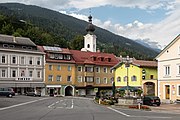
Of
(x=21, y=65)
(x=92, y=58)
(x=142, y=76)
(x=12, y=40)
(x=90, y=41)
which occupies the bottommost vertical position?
(x=142, y=76)

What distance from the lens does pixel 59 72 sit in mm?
91250

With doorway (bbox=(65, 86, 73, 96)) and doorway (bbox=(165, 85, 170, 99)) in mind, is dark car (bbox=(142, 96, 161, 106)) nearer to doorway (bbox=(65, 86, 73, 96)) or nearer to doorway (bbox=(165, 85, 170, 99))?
doorway (bbox=(165, 85, 170, 99))

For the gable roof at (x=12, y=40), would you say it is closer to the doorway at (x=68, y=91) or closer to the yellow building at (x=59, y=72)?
the yellow building at (x=59, y=72)

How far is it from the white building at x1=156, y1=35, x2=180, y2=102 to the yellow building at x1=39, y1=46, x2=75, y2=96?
1478 inches

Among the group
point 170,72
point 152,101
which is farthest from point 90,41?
point 152,101

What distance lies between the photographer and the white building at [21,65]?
3157 inches

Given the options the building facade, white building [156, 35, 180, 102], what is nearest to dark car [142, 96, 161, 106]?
white building [156, 35, 180, 102]

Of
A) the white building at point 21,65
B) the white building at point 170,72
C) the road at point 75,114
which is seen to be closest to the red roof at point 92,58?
the white building at point 21,65

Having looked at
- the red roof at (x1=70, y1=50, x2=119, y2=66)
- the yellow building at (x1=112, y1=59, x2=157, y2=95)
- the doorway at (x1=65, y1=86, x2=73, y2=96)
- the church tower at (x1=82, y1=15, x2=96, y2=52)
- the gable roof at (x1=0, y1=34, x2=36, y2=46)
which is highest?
the church tower at (x1=82, y1=15, x2=96, y2=52)

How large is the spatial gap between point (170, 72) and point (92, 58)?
4630cm

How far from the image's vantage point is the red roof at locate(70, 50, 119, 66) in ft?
319

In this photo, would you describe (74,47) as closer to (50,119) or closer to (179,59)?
(179,59)

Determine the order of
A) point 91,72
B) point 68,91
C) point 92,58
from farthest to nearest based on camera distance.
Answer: point 92,58, point 91,72, point 68,91

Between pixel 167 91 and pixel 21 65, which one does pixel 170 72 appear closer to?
pixel 167 91
